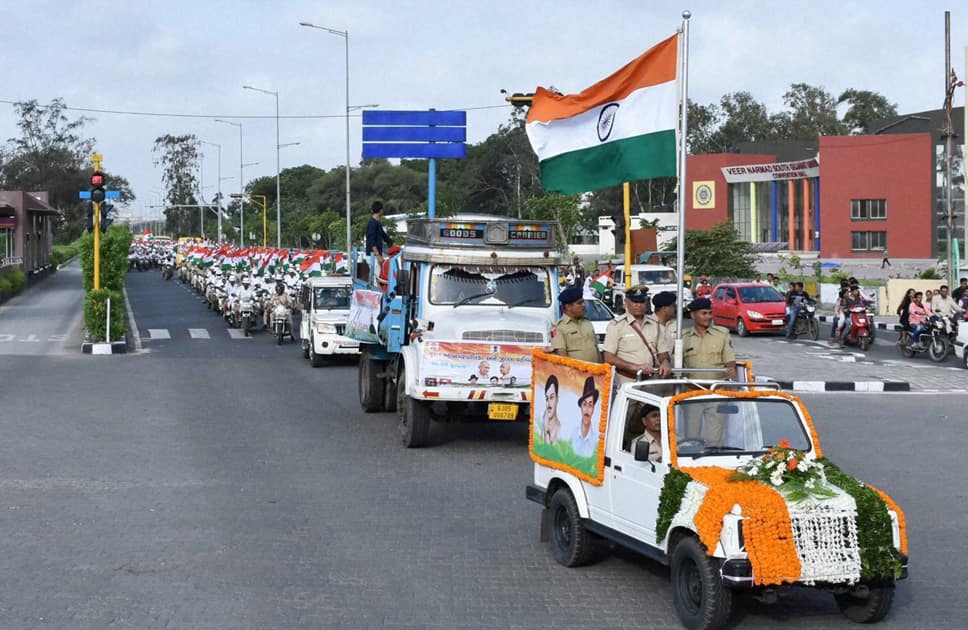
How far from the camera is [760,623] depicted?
317 inches

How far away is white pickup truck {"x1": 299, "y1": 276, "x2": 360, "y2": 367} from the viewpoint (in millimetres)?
27438

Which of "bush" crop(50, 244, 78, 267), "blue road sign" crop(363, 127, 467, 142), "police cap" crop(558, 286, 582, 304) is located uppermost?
"blue road sign" crop(363, 127, 467, 142)

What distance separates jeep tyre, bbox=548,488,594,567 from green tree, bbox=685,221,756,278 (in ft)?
160

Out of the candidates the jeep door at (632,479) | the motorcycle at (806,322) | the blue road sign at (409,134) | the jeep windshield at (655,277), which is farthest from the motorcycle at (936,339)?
the jeep door at (632,479)

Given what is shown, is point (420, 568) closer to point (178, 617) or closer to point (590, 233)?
point (178, 617)

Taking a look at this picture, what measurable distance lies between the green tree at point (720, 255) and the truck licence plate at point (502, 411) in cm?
4353

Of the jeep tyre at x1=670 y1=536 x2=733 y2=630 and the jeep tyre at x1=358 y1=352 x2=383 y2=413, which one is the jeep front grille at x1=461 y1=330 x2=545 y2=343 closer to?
the jeep tyre at x1=358 y1=352 x2=383 y2=413

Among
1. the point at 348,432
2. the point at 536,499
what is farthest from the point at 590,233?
the point at 536,499

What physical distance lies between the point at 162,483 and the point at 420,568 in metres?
4.59

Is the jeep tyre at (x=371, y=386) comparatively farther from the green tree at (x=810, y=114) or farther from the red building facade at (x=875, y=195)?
the green tree at (x=810, y=114)

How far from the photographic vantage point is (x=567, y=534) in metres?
9.70

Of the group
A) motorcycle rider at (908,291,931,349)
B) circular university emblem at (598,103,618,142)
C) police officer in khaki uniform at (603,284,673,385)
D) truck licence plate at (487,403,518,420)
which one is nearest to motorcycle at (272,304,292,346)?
motorcycle rider at (908,291,931,349)

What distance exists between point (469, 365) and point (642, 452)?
6765mm

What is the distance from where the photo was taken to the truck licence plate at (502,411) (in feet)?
49.5
